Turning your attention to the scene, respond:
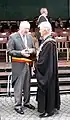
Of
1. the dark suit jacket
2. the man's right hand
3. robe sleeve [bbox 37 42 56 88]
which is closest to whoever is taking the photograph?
robe sleeve [bbox 37 42 56 88]

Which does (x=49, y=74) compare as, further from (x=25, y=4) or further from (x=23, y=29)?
(x=25, y=4)

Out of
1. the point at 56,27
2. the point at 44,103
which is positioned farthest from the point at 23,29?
the point at 56,27

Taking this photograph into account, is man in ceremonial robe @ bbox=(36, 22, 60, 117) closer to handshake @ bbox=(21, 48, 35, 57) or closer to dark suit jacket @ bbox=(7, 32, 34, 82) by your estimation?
handshake @ bbox=(21, 48, 35, 57)

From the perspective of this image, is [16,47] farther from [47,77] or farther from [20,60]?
[47,77]

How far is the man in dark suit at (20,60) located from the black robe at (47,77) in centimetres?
28

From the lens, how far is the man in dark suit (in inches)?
240

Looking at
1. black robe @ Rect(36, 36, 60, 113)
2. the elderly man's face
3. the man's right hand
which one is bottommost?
black robe @ Rect(36, 36, 60, 113)

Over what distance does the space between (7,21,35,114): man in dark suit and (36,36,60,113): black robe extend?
28 cm

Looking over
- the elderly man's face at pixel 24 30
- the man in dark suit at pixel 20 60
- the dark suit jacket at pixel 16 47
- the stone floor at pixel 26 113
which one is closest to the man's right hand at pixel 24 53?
the man in dark suit at pixel 20 60

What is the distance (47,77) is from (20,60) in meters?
0.58

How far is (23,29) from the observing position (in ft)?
20.0

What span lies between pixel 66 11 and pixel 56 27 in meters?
0.85

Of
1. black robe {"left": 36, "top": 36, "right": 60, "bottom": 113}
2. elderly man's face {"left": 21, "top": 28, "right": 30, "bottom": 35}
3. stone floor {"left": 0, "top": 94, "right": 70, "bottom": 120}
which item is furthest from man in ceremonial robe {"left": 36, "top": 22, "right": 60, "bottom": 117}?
elderly man's face {"left": 21, "top": 28, "right": 30, "bottom": 35}

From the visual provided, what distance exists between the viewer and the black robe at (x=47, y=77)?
5941 millimetres
